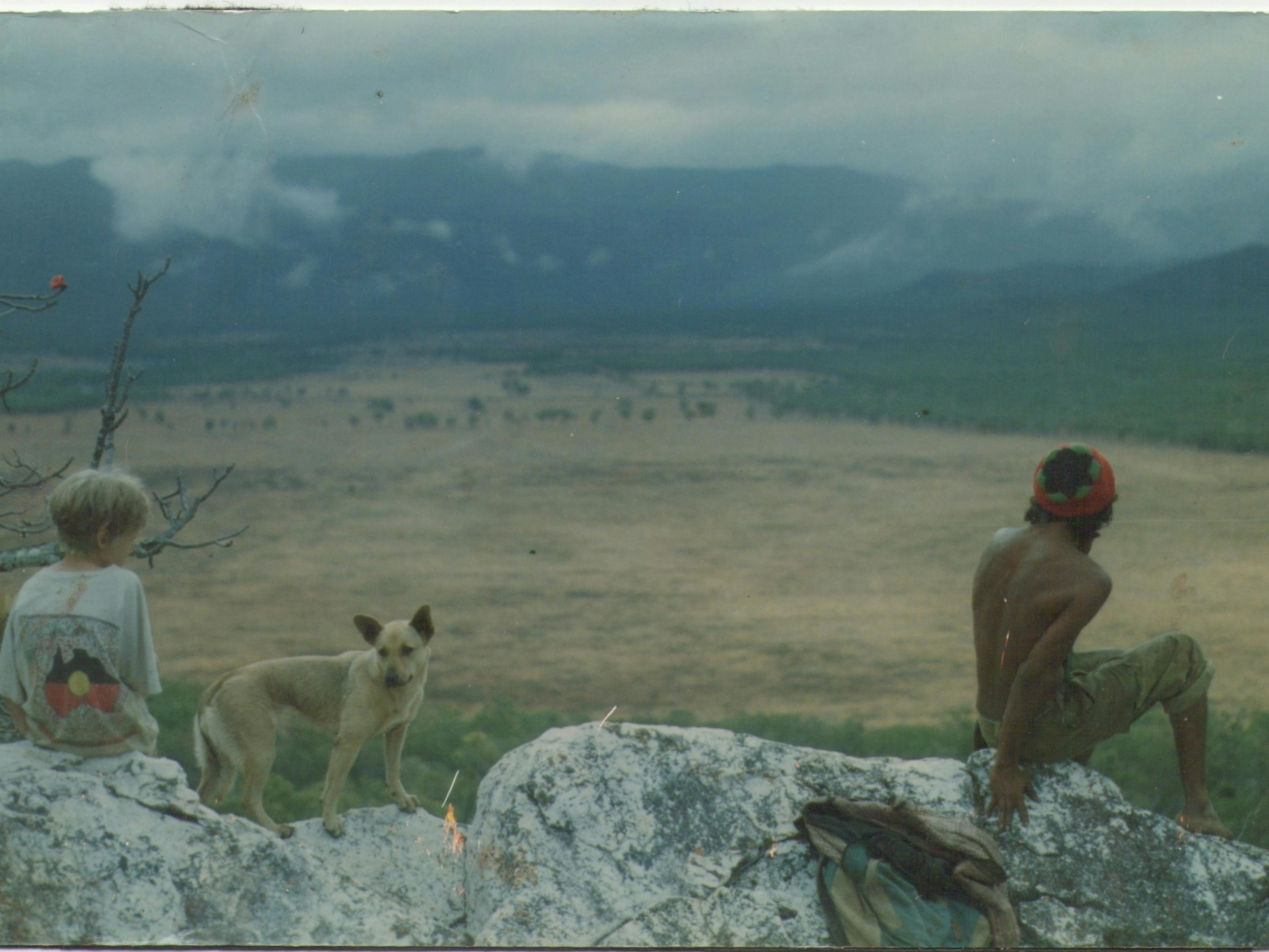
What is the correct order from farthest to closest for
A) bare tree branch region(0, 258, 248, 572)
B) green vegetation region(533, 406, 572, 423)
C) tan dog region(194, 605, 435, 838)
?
green vegetation region(533, 406, 572, 423) → bare tree branch region(0, 258, 248, 572) → tan dog region(194, 605, 435, 838)

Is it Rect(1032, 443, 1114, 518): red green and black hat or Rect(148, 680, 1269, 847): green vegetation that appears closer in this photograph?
Rect(1032, 443, 1114, 518): red green and black hat

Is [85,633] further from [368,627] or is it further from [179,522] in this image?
[368,627]

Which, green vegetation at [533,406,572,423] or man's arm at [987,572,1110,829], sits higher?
green vegetation at [533,406,572,423]

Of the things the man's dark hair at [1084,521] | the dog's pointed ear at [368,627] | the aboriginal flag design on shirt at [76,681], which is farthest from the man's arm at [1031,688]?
the aboriginal flag design on shirt at [76,681]

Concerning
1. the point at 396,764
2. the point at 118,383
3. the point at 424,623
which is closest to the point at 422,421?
the point at 424,623

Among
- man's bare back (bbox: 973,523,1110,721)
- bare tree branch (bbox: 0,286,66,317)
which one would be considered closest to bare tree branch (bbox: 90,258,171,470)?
bare tree branch (bbox: 0,286,66,317)

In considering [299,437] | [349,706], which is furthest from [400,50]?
[349,706]

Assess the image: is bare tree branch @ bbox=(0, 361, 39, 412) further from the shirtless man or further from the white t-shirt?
the shirtless man

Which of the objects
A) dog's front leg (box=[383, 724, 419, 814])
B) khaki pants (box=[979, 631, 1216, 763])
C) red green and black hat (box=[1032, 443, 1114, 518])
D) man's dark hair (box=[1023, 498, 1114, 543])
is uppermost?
red green and black hat (box=[1032, 443, 1114, 518])
